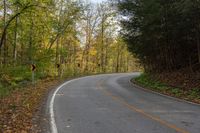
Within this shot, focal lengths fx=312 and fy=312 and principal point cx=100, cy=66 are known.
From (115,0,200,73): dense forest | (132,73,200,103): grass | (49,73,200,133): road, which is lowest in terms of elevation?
(49,73,200,133): road

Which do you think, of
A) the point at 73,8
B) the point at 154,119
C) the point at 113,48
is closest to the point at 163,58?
the point at 73,8

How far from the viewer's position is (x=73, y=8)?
39.2 meters

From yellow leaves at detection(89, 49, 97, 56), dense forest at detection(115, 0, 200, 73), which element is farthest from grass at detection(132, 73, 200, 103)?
yellow leaves at detection(89, 49, 97, 56)

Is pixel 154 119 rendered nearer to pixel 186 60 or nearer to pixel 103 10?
pixel 186 60

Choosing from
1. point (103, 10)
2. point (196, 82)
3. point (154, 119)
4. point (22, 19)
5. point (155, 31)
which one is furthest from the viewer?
point (103, 10)

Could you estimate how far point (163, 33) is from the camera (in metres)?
25.4

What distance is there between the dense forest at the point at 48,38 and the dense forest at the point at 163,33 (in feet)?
23.1

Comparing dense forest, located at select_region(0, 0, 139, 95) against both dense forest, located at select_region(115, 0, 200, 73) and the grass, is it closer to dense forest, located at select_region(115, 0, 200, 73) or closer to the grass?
dense forest, located at select_region(115, 0, 200, 73)

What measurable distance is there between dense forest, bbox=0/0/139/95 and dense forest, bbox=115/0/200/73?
704 cm

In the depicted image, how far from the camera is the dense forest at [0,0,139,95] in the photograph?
26341mm

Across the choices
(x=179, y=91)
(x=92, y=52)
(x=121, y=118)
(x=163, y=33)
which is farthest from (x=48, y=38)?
(x=121, y=118)

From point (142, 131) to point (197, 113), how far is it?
4.35 metres

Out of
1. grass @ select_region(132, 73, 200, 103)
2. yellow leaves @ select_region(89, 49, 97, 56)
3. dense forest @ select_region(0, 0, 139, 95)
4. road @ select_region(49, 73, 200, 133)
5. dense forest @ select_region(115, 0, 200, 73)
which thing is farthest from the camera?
yellow leaves @ select_region(89, 49, 97, 56)

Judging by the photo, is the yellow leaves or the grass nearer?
the grass
